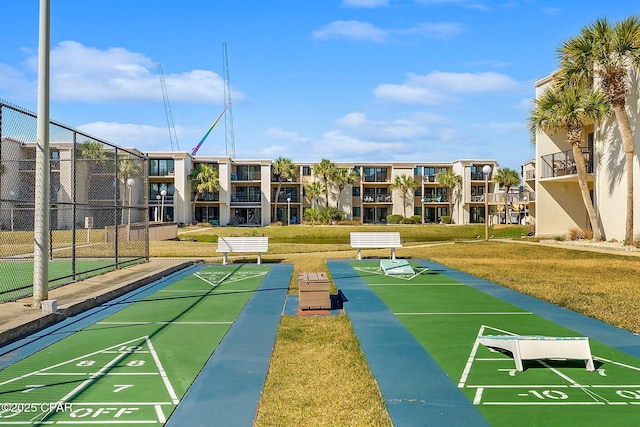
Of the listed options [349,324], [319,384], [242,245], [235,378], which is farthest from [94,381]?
[242,245]

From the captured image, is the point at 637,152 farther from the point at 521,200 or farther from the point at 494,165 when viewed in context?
the point at 494,165

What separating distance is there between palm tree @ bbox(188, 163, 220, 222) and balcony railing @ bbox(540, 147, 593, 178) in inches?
1503

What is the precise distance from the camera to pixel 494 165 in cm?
7000

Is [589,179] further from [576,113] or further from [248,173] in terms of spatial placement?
[248,173]

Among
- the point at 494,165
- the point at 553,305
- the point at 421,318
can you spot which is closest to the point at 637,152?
the point at 553,305

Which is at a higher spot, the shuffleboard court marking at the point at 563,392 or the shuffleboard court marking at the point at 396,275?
the shuffleboard court marking at the point at 396,275

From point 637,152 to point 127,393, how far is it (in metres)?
25.9

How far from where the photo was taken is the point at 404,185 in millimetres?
68188

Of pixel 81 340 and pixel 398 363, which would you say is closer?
pixel 398 363

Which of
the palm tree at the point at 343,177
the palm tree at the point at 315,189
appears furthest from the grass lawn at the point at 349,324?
the palm tree at the point at 343,177

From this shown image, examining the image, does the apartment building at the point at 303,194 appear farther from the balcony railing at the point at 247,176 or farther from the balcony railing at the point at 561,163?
the balcony railing at the point at 561,163

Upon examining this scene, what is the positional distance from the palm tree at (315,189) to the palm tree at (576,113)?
40.1 m

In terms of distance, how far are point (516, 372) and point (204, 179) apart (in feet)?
188

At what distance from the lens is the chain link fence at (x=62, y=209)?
37.0 ft
